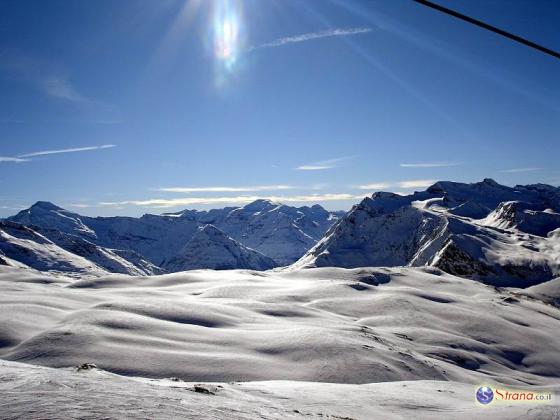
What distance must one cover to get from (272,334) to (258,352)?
8.06 feet

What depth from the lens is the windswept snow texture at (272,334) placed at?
1238 cm

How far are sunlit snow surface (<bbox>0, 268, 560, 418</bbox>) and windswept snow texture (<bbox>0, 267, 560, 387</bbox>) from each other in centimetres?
7

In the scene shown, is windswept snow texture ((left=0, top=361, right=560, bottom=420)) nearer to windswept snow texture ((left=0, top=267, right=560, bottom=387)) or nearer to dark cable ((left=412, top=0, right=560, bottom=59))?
windswept snow texture ((left=0, top=267, right=560, bottom=387))

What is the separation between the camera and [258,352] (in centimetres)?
1438

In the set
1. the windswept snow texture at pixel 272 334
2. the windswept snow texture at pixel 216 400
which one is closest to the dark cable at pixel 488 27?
the windswept snow texture at pixel 216 400

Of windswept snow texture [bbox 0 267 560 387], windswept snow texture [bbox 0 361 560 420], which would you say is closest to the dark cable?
windswept snow texture [bbox 0 361 560 420]

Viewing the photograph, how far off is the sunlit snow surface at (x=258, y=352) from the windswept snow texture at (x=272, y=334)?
72mm

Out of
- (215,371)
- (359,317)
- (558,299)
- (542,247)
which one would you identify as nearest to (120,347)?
(215,371)

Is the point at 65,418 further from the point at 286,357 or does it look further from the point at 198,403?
the point at 286,357

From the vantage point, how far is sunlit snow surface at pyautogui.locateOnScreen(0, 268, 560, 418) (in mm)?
5809

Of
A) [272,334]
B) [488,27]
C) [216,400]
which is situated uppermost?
[488,27]

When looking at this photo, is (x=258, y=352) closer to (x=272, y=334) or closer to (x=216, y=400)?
(x=272, y=334)

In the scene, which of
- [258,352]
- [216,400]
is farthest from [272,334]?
[216,400]

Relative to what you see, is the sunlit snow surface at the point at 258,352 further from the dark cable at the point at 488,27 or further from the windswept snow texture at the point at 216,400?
the dark cable at the point at 488,27
